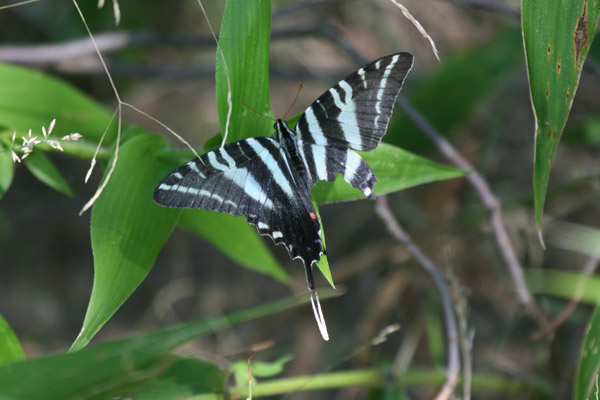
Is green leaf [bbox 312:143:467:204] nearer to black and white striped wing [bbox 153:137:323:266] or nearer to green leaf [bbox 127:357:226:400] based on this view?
black and white striped wing [bbox 153:137:323:266]

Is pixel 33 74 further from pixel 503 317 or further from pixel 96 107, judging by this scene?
pixel 503 317

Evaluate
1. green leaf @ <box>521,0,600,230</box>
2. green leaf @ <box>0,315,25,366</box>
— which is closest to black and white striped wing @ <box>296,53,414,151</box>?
green leaf @ <box>521,0,600,230</box>

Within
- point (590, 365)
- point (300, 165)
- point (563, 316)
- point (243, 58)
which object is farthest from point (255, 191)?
point (563, 316)

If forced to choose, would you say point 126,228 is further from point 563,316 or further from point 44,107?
point 563,316

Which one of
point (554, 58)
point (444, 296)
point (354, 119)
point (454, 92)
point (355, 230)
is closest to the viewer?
point (554, 58)

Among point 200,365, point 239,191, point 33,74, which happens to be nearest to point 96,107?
point 33,74
